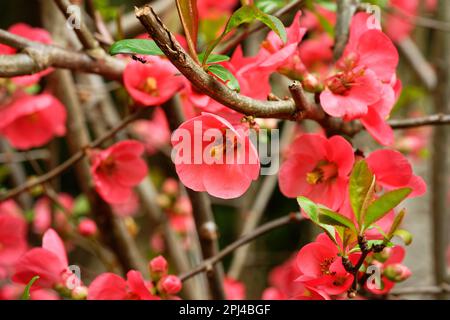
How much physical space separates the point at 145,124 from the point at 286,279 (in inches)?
38.8

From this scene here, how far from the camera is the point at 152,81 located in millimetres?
897

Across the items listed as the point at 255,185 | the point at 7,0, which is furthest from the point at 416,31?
the point at 7,0

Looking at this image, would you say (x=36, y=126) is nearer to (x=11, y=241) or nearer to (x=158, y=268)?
(x=11, y=241)

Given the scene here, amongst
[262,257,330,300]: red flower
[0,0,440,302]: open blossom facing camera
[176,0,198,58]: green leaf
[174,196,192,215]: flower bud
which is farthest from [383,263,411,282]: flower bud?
[174,196,192,215]: flower bud

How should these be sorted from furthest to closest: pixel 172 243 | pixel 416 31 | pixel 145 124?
pixel 416 31, pixel 145 124, pixel 172 243

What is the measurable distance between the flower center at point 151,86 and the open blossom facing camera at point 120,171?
130 mm

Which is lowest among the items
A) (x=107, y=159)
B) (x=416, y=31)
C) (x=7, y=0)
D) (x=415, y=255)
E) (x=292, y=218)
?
(x=415, y=255)

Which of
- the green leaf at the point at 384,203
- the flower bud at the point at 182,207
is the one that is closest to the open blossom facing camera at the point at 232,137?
the green leaf at the point at 384,203

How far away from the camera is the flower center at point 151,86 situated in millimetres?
894

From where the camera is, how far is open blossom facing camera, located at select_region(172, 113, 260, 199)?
682 millimetres

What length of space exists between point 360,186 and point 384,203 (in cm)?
4
